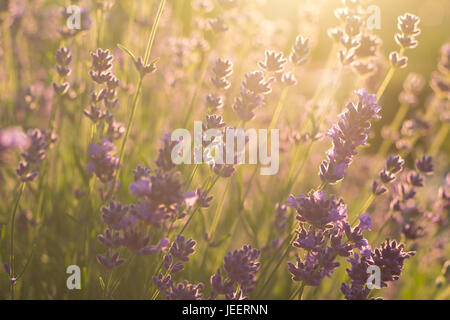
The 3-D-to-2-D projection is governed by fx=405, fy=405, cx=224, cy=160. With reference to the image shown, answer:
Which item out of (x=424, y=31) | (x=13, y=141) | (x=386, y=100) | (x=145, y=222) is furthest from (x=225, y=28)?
(x=424, y=31)

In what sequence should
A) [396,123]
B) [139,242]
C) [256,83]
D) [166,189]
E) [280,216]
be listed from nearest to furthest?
1. [166,189]
2. [139,242]
3. [256,83]
4. [280,216]
5. [396,123]

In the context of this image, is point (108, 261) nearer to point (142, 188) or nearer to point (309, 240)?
point (142, 188)

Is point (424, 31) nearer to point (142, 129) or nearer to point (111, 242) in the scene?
point (142, 129)

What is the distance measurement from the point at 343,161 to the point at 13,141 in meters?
1.06

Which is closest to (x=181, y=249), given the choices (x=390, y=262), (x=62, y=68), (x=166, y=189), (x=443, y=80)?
(x=166, y=189)

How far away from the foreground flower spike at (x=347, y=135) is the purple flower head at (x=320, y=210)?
0.36 ft

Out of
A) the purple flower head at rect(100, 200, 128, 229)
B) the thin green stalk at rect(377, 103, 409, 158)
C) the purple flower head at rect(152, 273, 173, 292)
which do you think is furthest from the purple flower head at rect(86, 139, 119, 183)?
the thin green stalk at rect(377, 103, 409, 158)

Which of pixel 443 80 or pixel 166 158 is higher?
pixel 443 80

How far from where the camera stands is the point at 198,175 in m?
2.44

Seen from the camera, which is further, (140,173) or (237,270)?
(237,270)

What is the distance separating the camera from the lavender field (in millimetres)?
1433

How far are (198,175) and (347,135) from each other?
3.80 feet

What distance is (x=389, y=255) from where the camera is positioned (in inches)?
57.0

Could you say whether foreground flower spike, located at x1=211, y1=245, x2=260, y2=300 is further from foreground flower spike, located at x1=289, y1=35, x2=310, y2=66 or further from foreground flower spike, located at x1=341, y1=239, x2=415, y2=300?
foreground flower spike, located at x1=289, y1=35, x2=310, y2=66
